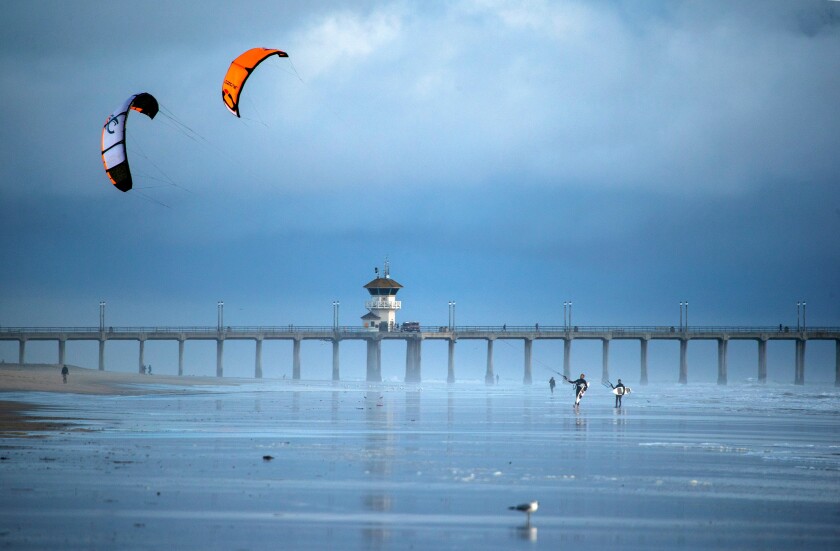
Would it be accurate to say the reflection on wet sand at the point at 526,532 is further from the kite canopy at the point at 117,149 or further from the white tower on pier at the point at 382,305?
the white tower on pier at the point at 382,305

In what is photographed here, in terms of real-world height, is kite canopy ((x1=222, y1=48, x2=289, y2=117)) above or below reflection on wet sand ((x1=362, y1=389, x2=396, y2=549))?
above

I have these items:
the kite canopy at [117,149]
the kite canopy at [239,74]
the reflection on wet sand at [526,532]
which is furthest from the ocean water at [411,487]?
the kite canopy at [239,74]

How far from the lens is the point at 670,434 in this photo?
2312 cm

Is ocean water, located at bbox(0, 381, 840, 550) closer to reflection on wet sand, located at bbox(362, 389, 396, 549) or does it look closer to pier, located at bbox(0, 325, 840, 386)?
reflection on wet sand, located at bbox(362, 389, 396, 549)

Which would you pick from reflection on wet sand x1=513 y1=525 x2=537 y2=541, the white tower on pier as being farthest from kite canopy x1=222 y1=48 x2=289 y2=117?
Result: the white tower on pier

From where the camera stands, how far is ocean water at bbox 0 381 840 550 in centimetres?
1012

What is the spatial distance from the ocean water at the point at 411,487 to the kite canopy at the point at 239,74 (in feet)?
34.4

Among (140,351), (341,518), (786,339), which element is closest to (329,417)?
(341,518)

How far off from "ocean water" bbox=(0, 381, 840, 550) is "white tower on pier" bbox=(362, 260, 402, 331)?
67.6 m

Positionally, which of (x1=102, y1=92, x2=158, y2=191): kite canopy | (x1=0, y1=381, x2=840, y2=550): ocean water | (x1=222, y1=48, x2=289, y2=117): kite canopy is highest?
(x1=222, y1=48, x2=289, y2=117): kite canopy

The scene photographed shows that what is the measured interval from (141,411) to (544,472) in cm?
1625

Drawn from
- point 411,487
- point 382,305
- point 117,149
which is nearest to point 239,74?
point 117,149

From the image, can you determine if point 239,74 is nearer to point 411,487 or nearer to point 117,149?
point 117,149

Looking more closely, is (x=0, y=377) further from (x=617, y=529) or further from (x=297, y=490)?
(x=617, y=529)
